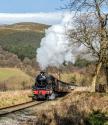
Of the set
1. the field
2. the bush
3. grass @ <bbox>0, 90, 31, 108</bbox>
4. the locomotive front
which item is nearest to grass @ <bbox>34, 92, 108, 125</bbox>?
the bush

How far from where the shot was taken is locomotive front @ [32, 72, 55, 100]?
39.3 metres

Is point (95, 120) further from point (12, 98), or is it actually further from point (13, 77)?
point (13, 77)

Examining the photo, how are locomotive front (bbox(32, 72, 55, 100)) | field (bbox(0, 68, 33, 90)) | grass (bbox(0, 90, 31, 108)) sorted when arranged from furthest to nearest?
field (bbox(0, 68, 33, 90)) < locomotive front (bbox(32, 72, 55, 100)) < grass (bbox(0, 90, 31, 108))

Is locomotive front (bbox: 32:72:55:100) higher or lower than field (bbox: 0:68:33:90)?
lower

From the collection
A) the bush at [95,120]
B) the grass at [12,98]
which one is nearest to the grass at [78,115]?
the bush at [95,120]

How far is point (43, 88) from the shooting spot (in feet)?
131

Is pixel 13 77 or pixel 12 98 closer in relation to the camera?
pixel 12 98

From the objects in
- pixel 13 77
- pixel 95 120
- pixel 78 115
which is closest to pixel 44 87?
pixel 78 115

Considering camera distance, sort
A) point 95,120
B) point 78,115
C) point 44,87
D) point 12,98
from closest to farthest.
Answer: point 95,120
point 78,115
point 12,98
point 44,87

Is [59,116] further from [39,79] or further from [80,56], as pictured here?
[80,56]

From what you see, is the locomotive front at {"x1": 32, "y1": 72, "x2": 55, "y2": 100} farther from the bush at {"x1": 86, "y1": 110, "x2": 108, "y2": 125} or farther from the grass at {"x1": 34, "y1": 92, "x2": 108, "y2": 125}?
the bush at {"x1": 86, "y1": 110, "x2": 108, "y2": 125}

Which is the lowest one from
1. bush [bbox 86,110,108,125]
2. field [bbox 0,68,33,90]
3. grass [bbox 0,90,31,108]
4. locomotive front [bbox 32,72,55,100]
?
bush [bbox 86,110,108,125]

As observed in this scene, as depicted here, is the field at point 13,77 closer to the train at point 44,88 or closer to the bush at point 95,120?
the train at point 44,88

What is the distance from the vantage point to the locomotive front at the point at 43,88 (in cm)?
3931
